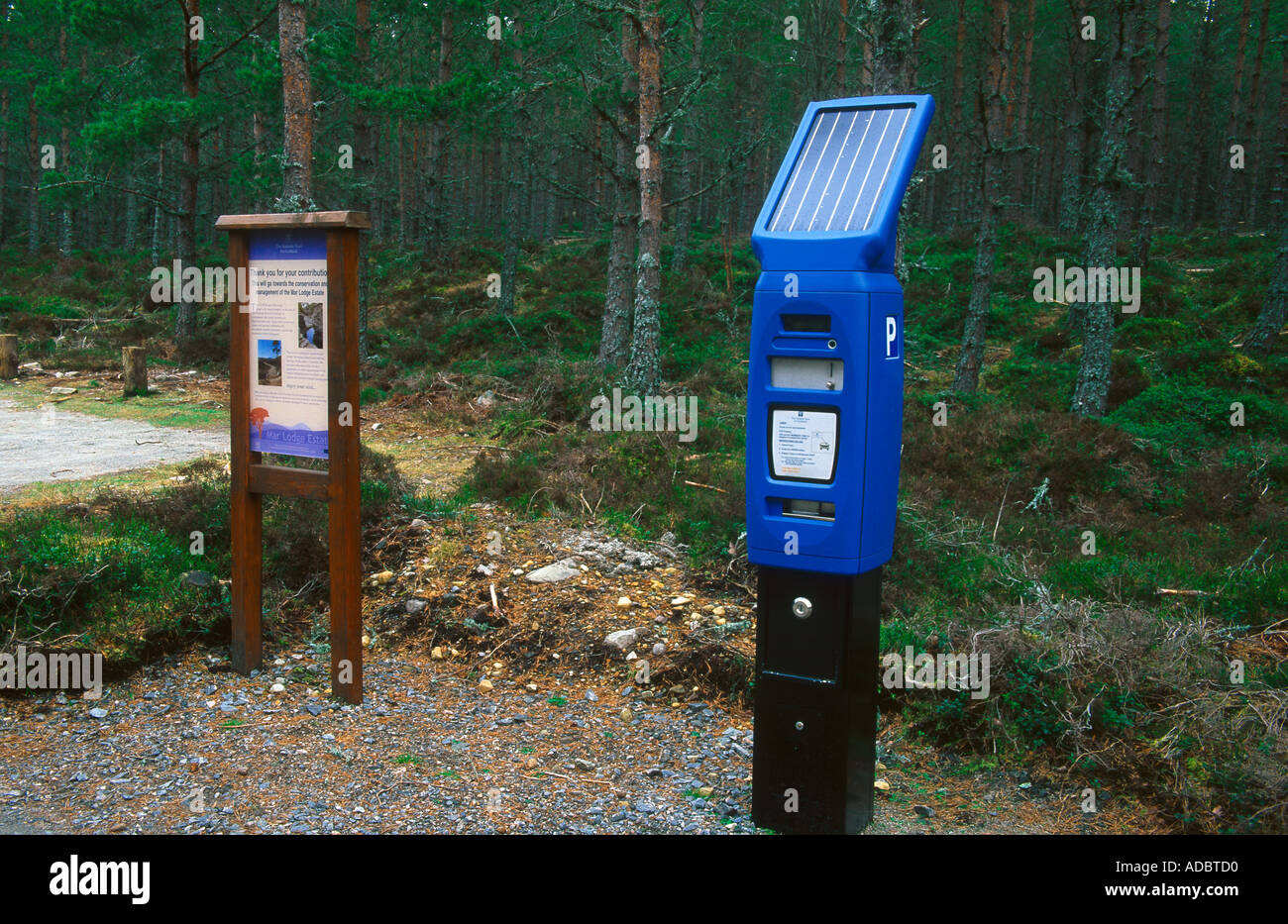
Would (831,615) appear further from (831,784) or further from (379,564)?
(379,564)

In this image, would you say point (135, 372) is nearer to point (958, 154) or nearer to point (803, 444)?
point (803, 444)

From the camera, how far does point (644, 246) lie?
11.5m

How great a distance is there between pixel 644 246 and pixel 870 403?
856 cm

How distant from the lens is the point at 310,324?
5.00m

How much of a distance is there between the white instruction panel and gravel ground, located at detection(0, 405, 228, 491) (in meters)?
7.54

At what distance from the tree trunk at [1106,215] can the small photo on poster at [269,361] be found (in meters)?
9.65

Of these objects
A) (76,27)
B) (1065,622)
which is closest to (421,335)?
(76,27)

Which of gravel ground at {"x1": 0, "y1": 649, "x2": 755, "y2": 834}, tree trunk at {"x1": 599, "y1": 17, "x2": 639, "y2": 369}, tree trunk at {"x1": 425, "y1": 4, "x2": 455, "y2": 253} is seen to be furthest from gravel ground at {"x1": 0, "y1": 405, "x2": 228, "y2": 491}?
tree trunk at {"x1": 425, "y1": 4, "x2": 455, "y2": 253}

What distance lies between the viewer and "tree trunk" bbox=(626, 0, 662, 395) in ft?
36.8

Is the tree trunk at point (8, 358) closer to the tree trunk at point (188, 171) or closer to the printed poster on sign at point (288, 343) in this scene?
the tree trunk at point (188, 171)

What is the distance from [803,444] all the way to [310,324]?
2.89m

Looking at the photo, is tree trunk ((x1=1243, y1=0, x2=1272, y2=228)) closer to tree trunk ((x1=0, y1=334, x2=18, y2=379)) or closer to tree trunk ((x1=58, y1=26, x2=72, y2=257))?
tree trunk ((x1=0, y1=334, x2=18, y2=379))

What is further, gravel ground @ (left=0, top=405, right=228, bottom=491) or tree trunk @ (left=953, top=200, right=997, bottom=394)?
tree trunk @ (left=953, top=200, right=997, bottom=394)

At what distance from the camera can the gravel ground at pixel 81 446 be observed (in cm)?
908
